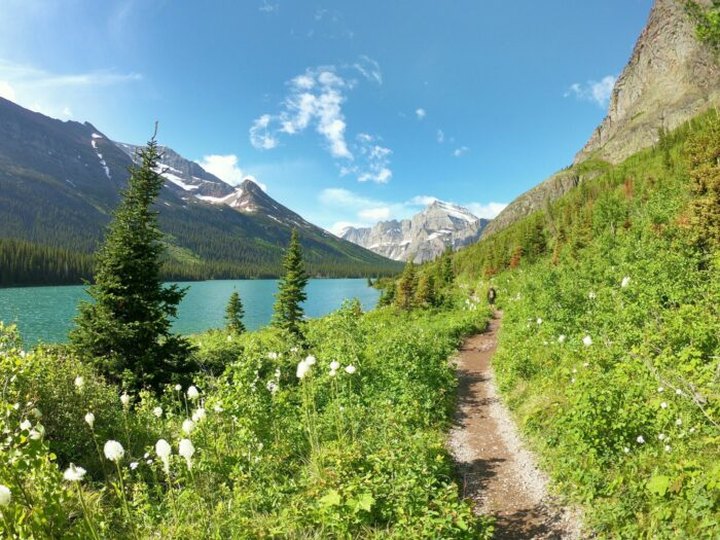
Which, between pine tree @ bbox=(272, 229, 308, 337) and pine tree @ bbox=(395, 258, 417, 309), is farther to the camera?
pine tree @ bbox=(395, 258, 417, 309)

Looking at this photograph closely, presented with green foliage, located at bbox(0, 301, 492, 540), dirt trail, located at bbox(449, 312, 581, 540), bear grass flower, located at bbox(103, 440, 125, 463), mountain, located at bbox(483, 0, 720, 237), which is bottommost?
dirt trail, located at bbox(449, 312, 581, 540)

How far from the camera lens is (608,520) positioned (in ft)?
17.0

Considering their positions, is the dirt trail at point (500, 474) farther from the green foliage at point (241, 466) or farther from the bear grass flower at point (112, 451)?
the bear grass flower at point (112, 451)

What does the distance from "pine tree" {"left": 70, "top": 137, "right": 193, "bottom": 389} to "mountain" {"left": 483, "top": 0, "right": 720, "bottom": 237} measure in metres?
82.6

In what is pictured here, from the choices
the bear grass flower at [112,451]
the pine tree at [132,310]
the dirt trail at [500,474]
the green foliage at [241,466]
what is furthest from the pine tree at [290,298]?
the bear grass flower at [112,451]

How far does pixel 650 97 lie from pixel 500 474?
141635 mm

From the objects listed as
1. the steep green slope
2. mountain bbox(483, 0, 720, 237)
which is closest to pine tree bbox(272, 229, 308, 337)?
the steep green slope

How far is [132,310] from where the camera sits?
13.4 m

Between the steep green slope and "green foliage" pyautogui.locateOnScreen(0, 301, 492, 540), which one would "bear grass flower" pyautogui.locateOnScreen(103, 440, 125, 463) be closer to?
"green foliage" pyautogui.locateOnScreen(0, 301, 492, 540)

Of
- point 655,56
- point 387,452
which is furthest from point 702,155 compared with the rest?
point 655,56

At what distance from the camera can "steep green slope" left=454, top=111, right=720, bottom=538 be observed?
4.89 meters

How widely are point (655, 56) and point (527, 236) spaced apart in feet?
334

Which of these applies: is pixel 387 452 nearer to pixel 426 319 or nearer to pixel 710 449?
pixel 710 449

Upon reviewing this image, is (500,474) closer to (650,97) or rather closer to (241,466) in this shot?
(241,466)
